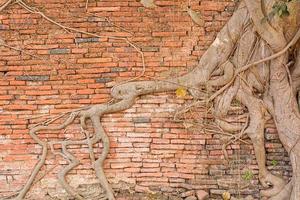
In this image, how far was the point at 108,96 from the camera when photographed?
4.66m

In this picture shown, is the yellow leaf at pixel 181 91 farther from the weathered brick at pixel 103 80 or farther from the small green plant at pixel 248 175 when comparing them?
the small green plant at pixel 248 175

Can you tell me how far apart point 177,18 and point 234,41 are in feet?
2.13

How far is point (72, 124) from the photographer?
4672 mm

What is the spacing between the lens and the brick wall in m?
4.63

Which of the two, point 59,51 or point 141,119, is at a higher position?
point 59,51

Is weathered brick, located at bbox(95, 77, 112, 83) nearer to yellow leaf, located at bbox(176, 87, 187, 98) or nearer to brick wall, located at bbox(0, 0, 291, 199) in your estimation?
brick wall, located at bbox(0, 0, 291, 199)

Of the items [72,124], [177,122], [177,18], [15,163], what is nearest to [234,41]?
[177,18]

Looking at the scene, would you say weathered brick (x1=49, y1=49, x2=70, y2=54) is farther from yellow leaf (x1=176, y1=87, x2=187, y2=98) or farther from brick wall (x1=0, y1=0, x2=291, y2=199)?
yellow leaf (x1=176, y1=87, x2=187, y2=98)

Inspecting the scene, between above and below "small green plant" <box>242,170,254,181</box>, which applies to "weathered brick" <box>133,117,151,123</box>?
above

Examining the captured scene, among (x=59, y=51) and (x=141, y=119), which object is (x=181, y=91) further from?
(x=59, y=51)

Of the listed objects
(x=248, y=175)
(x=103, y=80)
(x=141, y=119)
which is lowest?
(x=248, y=175)

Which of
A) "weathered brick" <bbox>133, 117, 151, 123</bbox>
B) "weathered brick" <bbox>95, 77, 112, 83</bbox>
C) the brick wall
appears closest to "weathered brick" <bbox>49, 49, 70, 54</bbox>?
the brick wall

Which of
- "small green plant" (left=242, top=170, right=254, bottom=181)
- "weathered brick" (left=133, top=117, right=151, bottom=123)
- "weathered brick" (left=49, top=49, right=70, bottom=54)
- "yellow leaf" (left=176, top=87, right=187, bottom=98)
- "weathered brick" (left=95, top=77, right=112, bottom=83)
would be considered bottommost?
"small green plant" (left=242, top=170, right=254, bottom=181)

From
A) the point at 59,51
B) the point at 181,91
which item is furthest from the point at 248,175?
the point at 59,51
